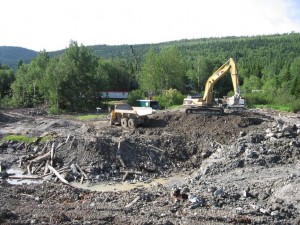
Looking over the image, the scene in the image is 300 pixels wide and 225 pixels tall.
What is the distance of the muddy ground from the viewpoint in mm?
12188

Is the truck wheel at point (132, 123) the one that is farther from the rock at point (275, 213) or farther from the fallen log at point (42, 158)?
the rock at point (275, 213)

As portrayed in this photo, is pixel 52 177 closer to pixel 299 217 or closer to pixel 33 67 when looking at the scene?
pixel 299 217

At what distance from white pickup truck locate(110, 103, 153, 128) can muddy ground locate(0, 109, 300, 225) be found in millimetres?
568

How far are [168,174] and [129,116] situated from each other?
7510mm

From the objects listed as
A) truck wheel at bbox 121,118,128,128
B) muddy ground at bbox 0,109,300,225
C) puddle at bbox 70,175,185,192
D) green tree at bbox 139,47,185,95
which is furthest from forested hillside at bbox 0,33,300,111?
puddle at bbox 70,175,185,192

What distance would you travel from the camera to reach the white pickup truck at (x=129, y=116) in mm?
25281

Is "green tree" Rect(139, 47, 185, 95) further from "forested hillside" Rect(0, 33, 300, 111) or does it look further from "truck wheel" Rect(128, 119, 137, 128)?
"truck wheel" Rect(128, 119, 137, 128)

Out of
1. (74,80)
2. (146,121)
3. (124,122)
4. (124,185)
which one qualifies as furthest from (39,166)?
(74,80)

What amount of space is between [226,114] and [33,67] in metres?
39.1

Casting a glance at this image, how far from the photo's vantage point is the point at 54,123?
29.8m

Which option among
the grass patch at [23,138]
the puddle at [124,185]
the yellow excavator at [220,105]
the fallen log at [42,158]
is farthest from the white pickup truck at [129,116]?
the puddle at [124,185]

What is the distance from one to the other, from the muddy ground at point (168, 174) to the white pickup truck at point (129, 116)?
0.57m

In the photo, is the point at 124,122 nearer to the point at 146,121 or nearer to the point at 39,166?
the point at 146,121

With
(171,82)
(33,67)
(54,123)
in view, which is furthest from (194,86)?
(54,123)
